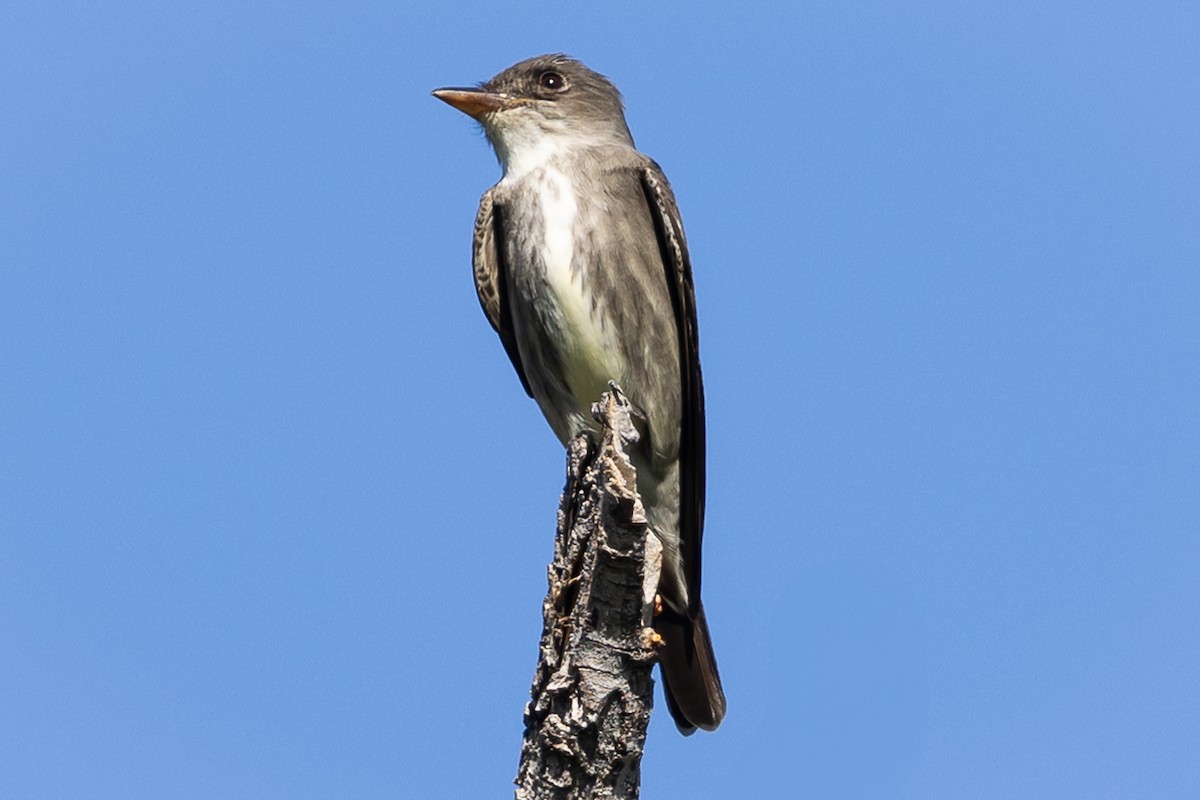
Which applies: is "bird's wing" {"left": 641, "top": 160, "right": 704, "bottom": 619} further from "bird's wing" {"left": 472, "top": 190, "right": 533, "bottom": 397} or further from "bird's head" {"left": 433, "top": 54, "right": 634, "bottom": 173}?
"bird's wing" {"left": 472, "top": 190, "right": 533, "bottom": 397}

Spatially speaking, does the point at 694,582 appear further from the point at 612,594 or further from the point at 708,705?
the point at 612,594

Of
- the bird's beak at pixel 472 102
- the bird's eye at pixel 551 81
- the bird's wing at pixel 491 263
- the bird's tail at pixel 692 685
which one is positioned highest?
the bird's eye at pixel 551 81

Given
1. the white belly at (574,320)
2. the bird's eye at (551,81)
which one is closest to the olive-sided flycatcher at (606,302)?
the white belly at (574,320)

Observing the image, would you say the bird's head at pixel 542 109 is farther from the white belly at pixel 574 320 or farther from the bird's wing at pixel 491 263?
the white belly at pixel 574 320

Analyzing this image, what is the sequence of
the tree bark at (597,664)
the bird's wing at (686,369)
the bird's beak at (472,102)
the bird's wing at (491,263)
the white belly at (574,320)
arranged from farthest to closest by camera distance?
1. the bird's beak at (472,102)
2. the bird's wing at (491,263)
3. the bird's wing at (686,369)
4. the white belly at (574,320)
5. the tree bark at (597,664)

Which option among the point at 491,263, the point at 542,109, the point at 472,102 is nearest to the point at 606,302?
the point at 491,263

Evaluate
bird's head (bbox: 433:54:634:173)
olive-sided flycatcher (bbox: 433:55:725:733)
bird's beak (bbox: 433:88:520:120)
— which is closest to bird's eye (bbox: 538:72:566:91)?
bird's head (bbox: 433:54:634:173)
